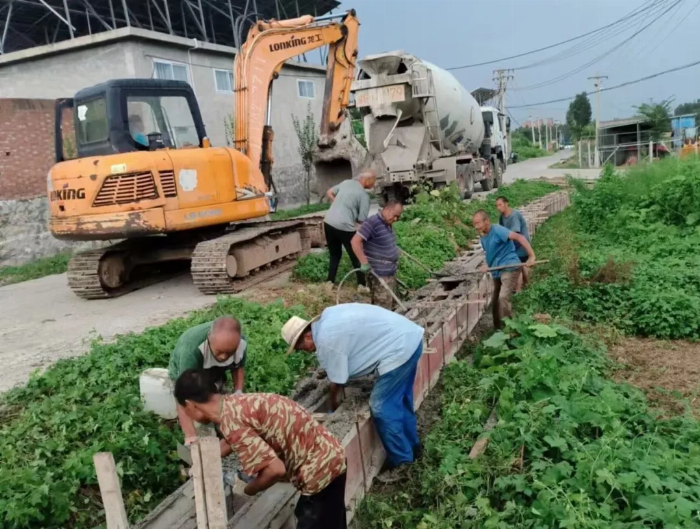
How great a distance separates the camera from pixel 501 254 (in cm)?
659

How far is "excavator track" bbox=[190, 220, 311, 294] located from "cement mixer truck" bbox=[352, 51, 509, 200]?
237 inches

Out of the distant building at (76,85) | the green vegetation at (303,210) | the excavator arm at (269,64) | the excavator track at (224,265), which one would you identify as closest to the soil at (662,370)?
the excavator track at (224,265)

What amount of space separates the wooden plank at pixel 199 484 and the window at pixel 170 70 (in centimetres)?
1564

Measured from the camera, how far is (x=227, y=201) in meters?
8.84

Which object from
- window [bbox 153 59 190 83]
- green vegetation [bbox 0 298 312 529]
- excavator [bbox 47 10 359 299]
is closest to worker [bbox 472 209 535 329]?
green vegetation [bbox 0 298 312 529]

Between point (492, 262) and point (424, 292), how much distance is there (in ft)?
3.18

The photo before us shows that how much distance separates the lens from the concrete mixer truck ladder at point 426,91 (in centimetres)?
1516

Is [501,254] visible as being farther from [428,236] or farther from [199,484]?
[199,484]

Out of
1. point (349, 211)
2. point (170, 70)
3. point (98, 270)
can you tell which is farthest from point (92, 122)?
point (170, 70)

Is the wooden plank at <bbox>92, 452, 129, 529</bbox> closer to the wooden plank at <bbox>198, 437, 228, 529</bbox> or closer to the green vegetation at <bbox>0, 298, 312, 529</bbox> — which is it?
the wooden plank at <bbox>198, 437, 228, 529</bbox>

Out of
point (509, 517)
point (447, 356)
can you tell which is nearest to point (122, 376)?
point (447, 356)

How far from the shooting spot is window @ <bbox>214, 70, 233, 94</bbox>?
18734mm

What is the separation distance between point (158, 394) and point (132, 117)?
523 centimetres

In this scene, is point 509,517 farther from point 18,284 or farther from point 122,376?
point 18,284
